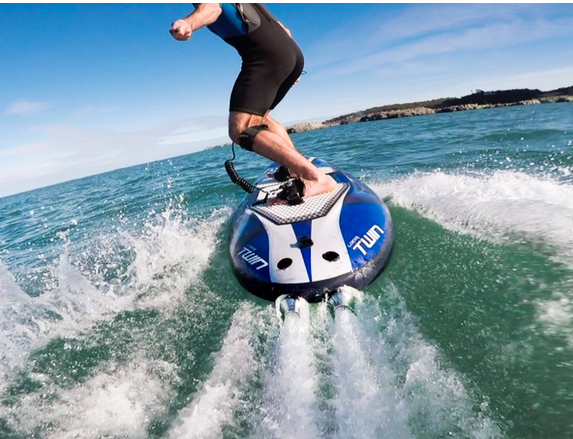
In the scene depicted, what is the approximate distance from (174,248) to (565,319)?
5.19m

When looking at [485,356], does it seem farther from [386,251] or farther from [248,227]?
[248,227]

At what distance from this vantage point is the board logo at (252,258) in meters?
3.77

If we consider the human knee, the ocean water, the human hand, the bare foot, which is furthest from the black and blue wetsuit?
the ocean water

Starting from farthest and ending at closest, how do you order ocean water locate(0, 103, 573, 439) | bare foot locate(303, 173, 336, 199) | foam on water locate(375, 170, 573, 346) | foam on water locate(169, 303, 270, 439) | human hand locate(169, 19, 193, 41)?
bare foot locate(303, 173, 336, 199)
foam on water locate(375, 170, 573, 346)
human hand locate(169, 19, 193, 41)
foam on water locate(169, 303, 270, 439)
ocean water locate(0, 103, 573, 439)

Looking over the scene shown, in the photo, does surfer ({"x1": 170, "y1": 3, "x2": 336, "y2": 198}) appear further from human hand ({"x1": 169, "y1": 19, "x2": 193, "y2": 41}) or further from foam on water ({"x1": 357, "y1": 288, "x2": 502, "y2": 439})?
foam on water ({"x1": 357, "y1": 288, "x2": 502, "y2": 439})

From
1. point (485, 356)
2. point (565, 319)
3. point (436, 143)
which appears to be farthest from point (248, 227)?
point (436, 143)

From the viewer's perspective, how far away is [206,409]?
2.61 metres

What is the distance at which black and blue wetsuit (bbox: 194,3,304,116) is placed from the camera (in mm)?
3699

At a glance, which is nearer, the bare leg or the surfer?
the surfer

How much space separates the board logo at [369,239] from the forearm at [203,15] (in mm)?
2532

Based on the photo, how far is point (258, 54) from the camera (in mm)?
3861

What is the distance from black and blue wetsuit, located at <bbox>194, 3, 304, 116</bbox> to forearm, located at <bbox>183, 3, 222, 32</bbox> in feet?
0.68

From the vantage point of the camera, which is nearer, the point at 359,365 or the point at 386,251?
the point at 359,365

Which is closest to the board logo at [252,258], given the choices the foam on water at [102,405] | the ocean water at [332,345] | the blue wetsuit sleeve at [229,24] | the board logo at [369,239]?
the ocean water at [332,345]
